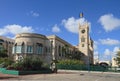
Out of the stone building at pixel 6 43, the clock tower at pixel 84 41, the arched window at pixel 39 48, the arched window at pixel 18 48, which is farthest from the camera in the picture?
the clock tower at pixel 84 41

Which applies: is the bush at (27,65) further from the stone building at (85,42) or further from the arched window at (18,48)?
the stone building at (85,42)

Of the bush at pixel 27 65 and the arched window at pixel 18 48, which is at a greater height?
the arched window at pixel 18 48

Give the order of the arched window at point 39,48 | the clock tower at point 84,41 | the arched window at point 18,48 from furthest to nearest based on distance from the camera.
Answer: the clock tower at point 84,41
the arched window at point 39,48
the arched window at point 18,48

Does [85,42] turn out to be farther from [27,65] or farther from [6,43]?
[27,65]

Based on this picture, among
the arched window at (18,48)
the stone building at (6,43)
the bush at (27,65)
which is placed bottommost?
the bush at (27,65)

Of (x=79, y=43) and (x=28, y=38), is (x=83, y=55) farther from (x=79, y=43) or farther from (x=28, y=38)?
(x=28, y=38)

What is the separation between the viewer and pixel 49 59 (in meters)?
75.9

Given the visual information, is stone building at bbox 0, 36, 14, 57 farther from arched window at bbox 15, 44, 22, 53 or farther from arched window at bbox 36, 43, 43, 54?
arched window at bbox 36, 43, 43, 54

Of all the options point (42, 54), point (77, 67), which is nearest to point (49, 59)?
point (42, 54)

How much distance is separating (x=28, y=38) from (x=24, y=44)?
212 centimetres

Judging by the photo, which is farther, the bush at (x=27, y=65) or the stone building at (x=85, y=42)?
the stone building at (x=85, y=42)

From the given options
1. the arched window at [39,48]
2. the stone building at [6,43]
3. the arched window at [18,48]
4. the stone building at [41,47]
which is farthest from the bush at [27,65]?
the stone building at [6,43]

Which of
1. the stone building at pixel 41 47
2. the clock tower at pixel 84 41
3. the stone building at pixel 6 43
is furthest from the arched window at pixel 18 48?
the clock tower at pixel 84 41

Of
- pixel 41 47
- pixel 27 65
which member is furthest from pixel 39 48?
pixel 27 65
